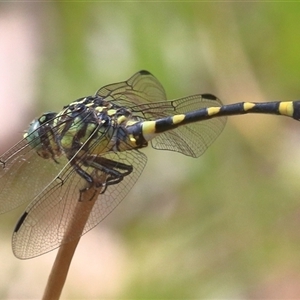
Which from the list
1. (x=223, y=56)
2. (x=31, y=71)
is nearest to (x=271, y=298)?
(x=223, y=56)

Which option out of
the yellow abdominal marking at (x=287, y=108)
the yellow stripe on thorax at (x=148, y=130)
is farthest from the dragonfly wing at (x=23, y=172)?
the yellow abdominal marking at (x=287, y=108)

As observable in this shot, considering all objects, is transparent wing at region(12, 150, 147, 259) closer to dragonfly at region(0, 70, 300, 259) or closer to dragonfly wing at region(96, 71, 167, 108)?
dragonfly at region(0, 70, 300, 259)

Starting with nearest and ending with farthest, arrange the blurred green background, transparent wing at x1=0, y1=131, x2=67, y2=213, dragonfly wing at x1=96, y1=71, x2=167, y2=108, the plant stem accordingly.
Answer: the plant stem
transparent wing at x1=0, y1=131, x2=67, y2=213
dragonfly wing at x1=96, y1=71, x2=167, y2=108
the blurred green background

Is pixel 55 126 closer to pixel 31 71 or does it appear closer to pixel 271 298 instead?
pixel 271 298

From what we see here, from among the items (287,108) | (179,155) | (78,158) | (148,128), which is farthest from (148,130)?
(179,155)

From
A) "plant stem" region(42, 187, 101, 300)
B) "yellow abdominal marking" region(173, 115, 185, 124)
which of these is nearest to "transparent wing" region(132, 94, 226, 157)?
"yellow abdominal marking" region(173, 115, 185, 124)

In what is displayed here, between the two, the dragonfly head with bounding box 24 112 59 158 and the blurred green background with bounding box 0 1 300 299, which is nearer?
the dragonfly head with bounding box 24 112 59 158

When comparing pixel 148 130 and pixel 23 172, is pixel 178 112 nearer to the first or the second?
pixel 148 130
